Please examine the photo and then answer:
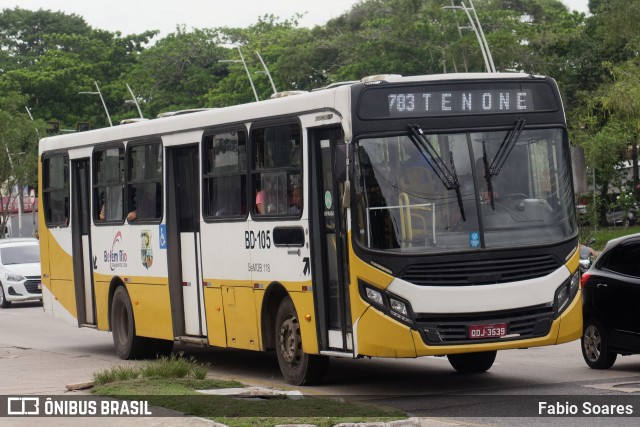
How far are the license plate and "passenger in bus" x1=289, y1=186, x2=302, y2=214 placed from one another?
2.45 metres

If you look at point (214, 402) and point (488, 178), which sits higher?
point (488, 178)

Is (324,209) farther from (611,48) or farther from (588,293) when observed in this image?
(611,48)

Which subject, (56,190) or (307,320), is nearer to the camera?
(307,320)

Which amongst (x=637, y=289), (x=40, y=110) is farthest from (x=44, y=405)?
(x=40, y=110)

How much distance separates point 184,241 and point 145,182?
4.46ft

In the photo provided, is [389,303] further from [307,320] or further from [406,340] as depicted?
[307,320]

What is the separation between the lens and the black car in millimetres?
14242

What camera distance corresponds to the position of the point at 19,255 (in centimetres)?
3475

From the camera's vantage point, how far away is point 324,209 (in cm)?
1366

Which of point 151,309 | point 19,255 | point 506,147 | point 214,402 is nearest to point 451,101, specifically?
point 506,147

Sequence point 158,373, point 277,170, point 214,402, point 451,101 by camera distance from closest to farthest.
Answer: point 214,402 < point 451,101 < point 158,373 < point 277,170

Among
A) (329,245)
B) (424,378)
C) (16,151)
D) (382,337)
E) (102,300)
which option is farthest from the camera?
(16,151)

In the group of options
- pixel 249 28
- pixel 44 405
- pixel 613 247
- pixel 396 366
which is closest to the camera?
pixel 44 405

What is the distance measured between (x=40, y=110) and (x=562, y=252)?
75.8m
